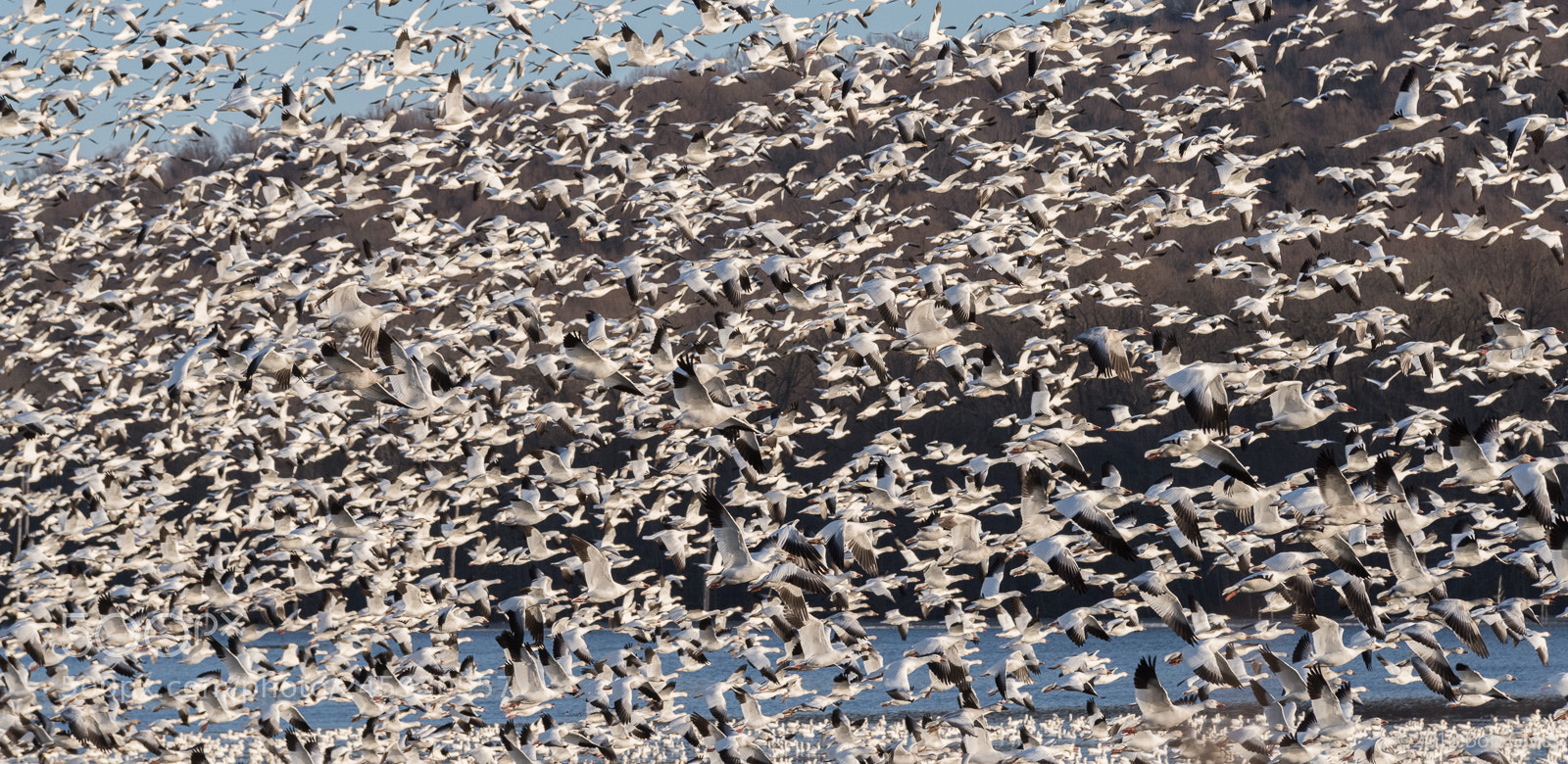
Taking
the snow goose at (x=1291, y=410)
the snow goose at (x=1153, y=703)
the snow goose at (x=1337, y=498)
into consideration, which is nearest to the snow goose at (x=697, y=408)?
the snow goose at (x=1153, y=703)

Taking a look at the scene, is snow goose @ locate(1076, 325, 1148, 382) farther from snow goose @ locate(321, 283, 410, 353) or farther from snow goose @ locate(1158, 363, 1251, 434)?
snow goose @ locate(321, 283, 410, 353)

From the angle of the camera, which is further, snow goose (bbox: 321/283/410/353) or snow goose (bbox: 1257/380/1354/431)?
snow goose (bbox: 1257/380/1354/431)

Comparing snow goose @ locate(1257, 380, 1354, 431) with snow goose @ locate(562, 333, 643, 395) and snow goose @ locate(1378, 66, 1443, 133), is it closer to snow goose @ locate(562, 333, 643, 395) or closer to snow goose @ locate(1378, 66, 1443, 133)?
snow goose @ locate(1378, 66, 1443, 133)

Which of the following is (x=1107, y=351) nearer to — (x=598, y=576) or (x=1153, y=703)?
(x=1153, y=703)

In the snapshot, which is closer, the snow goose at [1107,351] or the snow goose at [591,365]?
the snow goose at [591,365]

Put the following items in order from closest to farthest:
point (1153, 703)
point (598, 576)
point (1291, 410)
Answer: point (1153, 703)
point (1291, 410)
point (598, 576)

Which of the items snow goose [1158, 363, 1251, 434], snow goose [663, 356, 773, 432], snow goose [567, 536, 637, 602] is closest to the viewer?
snow goose [1158, 363, 1251, 434]

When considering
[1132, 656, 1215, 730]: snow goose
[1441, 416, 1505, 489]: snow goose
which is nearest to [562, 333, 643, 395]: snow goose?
[1132, 656, 1215, 730]: snow goose

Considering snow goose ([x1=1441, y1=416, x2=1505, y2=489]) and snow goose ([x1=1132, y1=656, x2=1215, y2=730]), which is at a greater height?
snow goose ([x1=1441, y1=416, x2=1505, y2=489])

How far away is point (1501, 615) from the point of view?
16016 millimetres

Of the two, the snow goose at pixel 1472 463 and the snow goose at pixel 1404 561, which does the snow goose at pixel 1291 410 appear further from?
the snow goose at pixel 1404 561

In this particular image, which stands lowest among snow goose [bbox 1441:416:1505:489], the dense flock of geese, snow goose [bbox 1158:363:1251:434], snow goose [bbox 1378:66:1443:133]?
the dense flock of geese

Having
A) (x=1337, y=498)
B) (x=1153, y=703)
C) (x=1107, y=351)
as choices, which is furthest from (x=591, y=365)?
(x=1337, y=498)

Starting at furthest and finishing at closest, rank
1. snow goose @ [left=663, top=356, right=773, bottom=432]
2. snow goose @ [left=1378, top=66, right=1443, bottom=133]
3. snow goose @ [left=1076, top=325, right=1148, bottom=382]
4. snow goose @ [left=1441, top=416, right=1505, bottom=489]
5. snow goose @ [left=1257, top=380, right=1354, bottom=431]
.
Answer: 1. snow goose @ [left=1378, top=66, right=1443, bottom=133]
2. snow goose @ [left=1257, top=380, right=1354, bottom=431]
3. snow goose @ [left=1076, top=325, right=1148, bottom=382]
4. snow goose @ [left=1441, top=416, right=1505, bottom=489]
5. snow goose @ [left=663, top=356, right=773, bottom=432]
